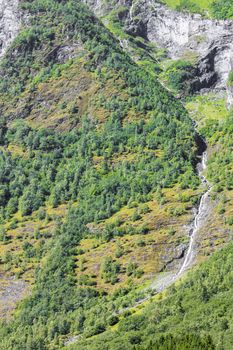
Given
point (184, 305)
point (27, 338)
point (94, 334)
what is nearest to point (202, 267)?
point (184, 305)

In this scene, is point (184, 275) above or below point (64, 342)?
above

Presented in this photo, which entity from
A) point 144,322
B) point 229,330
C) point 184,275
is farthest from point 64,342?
point 229,330

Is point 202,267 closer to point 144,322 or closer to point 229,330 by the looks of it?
point 144,322

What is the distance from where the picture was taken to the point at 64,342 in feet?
607

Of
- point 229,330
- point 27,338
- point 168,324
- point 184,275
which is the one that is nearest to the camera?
point 229,330

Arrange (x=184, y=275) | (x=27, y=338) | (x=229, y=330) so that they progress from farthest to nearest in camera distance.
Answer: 1. (x=184, y=275)
2. (x=27, y=338)
3. (x=229, y=330)

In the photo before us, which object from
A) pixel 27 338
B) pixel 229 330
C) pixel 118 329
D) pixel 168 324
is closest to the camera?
pixel 229 330

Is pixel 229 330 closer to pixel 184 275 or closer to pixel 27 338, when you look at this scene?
pixel 184 275

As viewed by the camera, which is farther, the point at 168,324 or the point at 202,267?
the point at 202,267

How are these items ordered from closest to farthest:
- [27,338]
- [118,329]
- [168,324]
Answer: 1. [168,324]
2. [118,329]
3. [27,338]

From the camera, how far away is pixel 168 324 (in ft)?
533

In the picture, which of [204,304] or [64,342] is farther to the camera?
[64,342]

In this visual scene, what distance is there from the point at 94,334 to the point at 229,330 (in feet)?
147

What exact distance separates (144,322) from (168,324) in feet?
37.8
